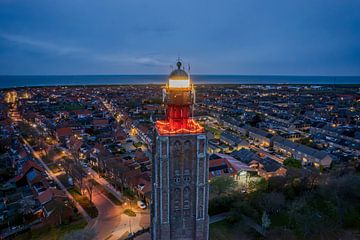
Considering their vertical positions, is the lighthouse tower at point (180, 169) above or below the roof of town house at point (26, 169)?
above

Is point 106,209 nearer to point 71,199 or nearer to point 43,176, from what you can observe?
point 71,199

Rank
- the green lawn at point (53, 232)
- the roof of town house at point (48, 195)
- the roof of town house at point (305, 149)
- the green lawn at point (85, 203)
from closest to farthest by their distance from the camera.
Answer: the green lawn at point (53, 232) < the green lawn at point (85, 203) < the roof of town house at point (48, 195) < the roof of town house at point (305, 149)

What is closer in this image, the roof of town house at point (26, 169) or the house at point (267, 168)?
the roof of town house at point (26, 169)

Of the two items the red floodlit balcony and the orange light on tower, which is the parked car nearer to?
the red floodlit balcony

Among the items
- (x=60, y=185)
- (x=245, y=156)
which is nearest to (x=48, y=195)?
(x=60, y=185)

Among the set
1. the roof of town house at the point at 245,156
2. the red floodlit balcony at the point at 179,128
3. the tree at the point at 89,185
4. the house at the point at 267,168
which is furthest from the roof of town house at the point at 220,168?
the red floodlit balcony at the point at 179,128

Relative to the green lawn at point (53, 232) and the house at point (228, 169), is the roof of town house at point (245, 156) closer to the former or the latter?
the house at point (228, 169)

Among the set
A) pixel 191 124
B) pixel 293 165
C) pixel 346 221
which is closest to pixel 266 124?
pixel 293 165

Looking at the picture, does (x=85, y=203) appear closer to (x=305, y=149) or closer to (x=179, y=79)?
(x=179, y=79)

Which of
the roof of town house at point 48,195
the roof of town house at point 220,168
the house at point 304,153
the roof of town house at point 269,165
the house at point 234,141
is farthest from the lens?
the house at point 234,141
